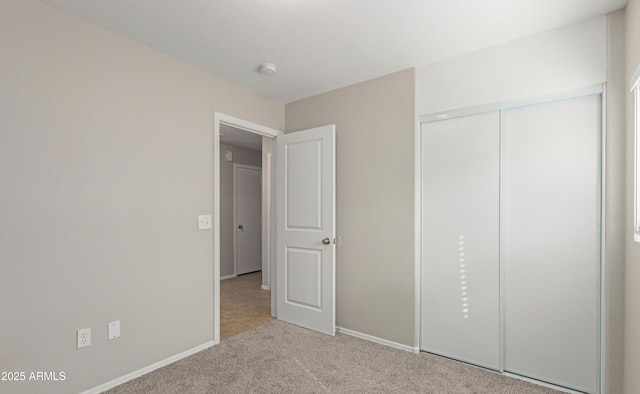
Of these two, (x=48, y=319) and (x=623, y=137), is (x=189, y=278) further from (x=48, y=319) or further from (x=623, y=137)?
(x=623, y=137)

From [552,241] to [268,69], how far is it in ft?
8.09

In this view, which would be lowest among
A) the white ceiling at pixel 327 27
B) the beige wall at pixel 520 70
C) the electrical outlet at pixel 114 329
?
the electrical outlet at pixel 114 329

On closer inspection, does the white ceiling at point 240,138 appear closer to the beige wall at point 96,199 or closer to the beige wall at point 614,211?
the beige wall at point 96,199

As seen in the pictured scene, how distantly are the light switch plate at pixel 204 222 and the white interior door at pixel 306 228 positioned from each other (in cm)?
83

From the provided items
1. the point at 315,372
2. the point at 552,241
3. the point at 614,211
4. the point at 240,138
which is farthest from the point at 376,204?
the point at 240,138

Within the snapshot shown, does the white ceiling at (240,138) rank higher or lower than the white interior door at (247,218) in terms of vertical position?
higher

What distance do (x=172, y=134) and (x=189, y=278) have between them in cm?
117

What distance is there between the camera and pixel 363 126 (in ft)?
9.90

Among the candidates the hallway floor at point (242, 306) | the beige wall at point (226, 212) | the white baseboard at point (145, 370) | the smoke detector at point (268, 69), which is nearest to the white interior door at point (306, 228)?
the hallway floor at point (242, 306)

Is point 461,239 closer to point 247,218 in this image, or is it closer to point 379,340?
point 379,340

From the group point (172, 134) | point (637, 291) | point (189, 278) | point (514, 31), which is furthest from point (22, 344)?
point (514, 31)

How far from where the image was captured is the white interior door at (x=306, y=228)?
307 centimetres

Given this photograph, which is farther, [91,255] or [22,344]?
[91,255]

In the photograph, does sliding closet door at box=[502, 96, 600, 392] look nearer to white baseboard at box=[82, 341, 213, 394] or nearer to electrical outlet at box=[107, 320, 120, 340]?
white baseboard at box=[82, 341, 213, 394]
